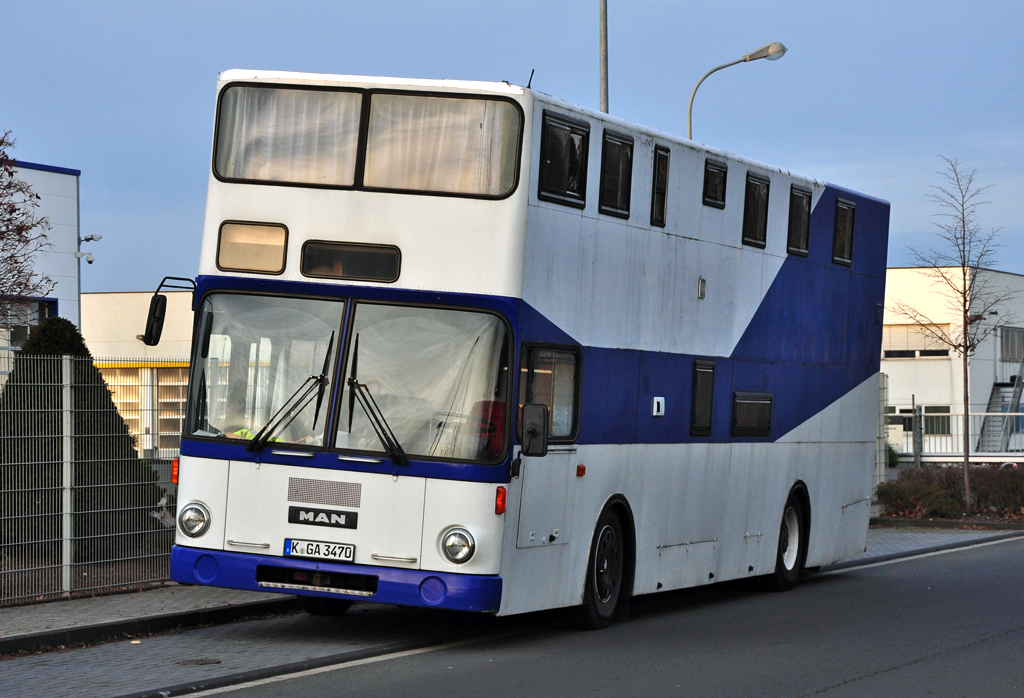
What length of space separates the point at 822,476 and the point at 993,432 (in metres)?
22.7

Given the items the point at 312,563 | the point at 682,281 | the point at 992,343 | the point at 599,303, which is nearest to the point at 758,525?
the point at 682,281

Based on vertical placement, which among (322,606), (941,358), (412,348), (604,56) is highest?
(604,56)

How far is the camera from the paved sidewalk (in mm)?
10820

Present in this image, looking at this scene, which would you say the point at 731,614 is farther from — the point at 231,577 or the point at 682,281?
the point at 231,577

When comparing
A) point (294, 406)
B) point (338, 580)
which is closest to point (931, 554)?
point (338, 580)

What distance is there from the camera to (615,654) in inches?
435

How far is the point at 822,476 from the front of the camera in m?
17.3

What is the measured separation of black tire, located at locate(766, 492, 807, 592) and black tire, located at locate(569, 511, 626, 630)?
152 inches

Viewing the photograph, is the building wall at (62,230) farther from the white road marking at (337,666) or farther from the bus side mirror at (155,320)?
the white road marking at (337,666)

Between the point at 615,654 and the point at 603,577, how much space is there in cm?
157

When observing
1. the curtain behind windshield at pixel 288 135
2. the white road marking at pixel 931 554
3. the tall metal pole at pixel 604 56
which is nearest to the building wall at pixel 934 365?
the white road marking at pixel 931 554

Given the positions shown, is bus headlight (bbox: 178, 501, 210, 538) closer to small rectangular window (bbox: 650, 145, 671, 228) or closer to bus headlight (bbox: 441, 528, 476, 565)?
bus headlight (bbox: 441, 528, 476, 565)

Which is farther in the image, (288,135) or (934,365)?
(934,365)

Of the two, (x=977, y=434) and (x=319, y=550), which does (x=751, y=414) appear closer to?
(x=319, y=550)
